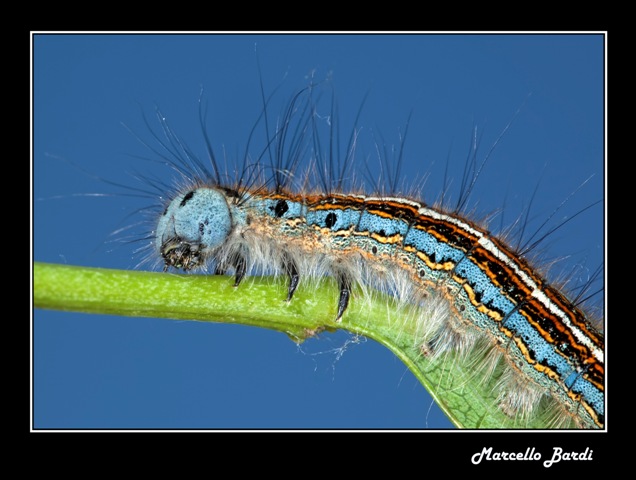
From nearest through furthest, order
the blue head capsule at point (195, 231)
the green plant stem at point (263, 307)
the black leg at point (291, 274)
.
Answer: the green plant stem at point (263, 307) → the black leg at point (291, 274) → the blue head capsule at point (195, 231)

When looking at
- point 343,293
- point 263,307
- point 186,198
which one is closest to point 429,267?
point 343,293

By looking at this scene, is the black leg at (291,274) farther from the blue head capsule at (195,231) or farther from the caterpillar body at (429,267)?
the blue head capsule at (195,231)

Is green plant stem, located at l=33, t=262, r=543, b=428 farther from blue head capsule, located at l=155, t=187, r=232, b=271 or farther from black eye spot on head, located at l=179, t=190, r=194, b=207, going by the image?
black eye spot on head, located at l=179, t=190, r=194, b=207

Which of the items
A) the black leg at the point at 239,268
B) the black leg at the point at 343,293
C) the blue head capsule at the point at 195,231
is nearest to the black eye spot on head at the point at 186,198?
the blue head capsule at the point at 195,231

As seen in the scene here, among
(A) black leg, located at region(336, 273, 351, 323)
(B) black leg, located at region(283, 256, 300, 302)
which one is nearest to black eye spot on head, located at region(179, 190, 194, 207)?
(B) black leg, located at region(283, 256, 300, 302)

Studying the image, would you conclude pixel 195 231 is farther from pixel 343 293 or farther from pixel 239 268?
pixel 343 293

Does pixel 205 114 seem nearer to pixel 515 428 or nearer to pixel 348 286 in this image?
pixel 348 286
